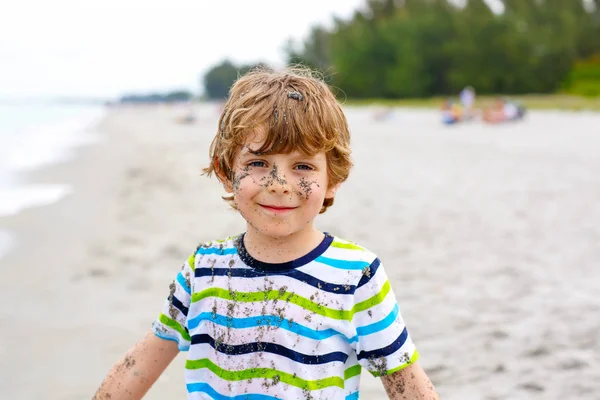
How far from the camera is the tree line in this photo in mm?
39688

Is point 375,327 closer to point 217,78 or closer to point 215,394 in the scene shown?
point 215,394

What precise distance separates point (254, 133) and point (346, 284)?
0.47 metres

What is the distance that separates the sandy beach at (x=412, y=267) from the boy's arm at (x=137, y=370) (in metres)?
0.53

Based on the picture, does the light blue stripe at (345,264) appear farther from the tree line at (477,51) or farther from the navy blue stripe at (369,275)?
the tree line at (477,51)

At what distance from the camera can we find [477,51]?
42.6m

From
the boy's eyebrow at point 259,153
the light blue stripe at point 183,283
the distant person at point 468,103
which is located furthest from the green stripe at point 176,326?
the distant person at point 468,103

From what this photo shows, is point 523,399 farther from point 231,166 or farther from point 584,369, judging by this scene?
point 231,166

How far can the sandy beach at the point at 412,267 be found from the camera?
3127 mm

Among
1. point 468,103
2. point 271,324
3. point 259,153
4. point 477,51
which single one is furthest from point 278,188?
point 477,51

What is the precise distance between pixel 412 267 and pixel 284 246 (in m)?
3.42

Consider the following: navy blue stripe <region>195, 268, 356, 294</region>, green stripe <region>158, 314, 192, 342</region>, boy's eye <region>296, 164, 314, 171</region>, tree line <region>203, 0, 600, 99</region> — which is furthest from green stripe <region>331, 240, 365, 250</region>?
tree line <region>203, 0, 600, 99</region>

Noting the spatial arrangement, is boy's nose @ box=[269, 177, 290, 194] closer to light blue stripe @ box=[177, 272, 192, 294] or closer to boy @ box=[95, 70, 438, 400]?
boy @ box=[95, 70, 438, 400]

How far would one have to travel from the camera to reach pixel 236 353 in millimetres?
1629

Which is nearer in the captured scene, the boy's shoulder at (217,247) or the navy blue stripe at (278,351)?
the navy blue stripe at (278,351)
